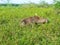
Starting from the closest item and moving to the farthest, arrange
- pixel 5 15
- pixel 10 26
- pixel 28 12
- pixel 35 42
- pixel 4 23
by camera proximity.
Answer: pixel 35 42 < pixel 10 26 < pixel 4 23 < pixel 5 15 < pixel 28 12

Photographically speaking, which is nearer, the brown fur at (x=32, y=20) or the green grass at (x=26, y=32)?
the green grass at (x=26, y=32)

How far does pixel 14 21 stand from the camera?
470 cm

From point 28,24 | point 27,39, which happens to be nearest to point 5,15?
point 28,24

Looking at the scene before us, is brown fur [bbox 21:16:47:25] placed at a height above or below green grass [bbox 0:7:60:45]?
above

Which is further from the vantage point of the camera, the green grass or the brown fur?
the brown fur

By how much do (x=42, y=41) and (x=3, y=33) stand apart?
0.65 meters

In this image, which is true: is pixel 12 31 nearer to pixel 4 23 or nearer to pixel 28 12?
pixel 4 23

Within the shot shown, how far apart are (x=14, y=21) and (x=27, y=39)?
1092mm

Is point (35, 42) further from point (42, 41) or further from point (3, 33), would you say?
point (3, 33)

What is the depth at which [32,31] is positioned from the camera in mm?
4004

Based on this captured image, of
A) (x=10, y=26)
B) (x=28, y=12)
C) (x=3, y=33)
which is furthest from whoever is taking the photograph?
(x=28, y=12)

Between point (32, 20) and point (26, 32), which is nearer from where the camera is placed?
point (26, 32)

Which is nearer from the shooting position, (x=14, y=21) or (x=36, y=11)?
(x=14, y=21)

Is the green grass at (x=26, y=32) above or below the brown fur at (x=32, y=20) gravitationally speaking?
below
